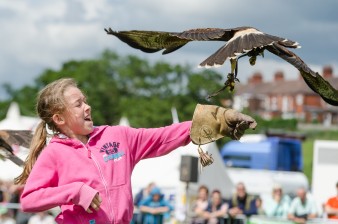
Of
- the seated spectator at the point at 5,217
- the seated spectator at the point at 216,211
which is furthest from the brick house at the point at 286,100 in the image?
the seated spectator at the point at 5,217

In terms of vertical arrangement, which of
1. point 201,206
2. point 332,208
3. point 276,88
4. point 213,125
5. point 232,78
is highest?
point 276,88

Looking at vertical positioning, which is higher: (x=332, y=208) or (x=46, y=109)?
(x=46, y=109)

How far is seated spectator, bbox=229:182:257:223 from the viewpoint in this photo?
14094 mm

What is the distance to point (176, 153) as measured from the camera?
18562 mm

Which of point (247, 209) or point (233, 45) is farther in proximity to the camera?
point (247, 209)

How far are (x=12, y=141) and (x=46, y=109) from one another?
168cm

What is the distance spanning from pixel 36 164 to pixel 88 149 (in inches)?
12.0

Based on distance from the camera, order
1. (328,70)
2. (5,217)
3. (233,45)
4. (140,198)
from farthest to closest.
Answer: (328,70)
(140,198)
(5,217)
(233,45)

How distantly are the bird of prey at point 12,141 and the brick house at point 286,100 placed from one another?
102 meters

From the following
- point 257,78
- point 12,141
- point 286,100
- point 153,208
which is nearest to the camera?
point 12,141

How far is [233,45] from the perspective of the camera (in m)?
4.40

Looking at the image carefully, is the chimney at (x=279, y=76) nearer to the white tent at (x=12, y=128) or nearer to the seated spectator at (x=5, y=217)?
the white tent at (x=12, y=128)

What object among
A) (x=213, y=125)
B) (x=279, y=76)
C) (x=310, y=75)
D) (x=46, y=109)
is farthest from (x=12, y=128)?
(x=279, y=76)

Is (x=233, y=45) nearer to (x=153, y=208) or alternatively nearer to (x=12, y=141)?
(x=12, y=141)
